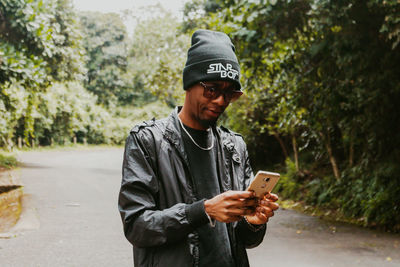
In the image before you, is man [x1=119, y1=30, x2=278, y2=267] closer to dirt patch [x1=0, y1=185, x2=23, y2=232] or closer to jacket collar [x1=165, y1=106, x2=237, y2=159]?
jacket collar [x1=165, y1=106, x2=237, y2=159]

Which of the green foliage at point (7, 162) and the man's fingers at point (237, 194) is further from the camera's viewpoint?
the green foliage at point (7, 162)

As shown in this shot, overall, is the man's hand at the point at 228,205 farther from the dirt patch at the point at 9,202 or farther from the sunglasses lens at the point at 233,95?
the dirt patch at the point at 9,202

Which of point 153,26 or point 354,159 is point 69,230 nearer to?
point 354,159

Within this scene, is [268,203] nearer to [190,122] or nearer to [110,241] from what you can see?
[190,122]

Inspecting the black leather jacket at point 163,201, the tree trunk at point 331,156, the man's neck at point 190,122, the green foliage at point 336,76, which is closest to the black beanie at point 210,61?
the man's neck at point 190,122

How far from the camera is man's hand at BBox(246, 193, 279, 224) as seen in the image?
1932 mm

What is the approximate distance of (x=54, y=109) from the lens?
1232 inches

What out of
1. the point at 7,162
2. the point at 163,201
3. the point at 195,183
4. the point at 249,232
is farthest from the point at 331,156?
the point at 7,162

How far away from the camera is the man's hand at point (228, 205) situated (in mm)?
1734

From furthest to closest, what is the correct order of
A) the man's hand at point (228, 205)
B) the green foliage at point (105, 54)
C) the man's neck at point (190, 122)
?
the green foliage at point (105, 54) → the man's neck at point (190, 122) → the man's hand at point (228, 205)

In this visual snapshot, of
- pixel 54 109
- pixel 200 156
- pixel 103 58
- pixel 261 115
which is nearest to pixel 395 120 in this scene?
pixel 261 115

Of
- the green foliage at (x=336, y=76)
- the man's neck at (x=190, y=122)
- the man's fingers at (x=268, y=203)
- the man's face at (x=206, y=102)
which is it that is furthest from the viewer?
the green foliage at (x=336, y=76)

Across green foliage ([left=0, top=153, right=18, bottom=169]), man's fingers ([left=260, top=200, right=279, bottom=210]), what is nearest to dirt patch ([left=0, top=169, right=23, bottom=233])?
green foliage ([left=0, top=153, right=18, bottom=169])

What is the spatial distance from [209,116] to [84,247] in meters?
5.12
